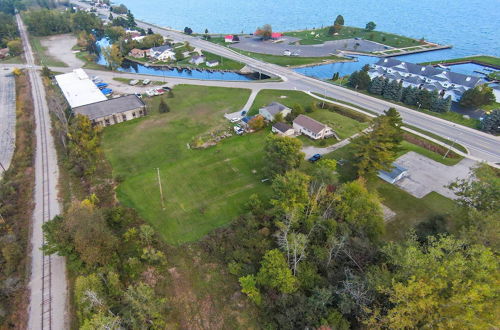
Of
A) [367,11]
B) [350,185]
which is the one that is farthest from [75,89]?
[367,11]

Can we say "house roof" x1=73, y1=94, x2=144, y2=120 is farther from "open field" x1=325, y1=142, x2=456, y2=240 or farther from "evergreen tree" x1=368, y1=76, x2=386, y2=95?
"evergreen tree" x1=368, y1=76, x2=386, y2=95

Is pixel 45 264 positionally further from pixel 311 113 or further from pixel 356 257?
pixel 311 113

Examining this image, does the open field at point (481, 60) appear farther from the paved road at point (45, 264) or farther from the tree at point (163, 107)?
the paved road at point (45, 264)

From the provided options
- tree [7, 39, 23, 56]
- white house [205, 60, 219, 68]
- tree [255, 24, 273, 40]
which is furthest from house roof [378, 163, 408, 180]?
tree [7, 39, 23, 56]

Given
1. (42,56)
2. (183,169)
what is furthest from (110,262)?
(42,56)

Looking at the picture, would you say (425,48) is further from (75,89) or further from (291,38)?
(75,89)

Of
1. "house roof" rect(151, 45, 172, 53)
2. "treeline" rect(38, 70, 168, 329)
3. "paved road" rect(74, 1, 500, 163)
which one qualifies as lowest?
"treeline" rect(38, 70, 168, 329)

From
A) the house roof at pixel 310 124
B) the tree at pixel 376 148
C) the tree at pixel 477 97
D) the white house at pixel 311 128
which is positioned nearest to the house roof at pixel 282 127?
the white house at pixel 311 128
